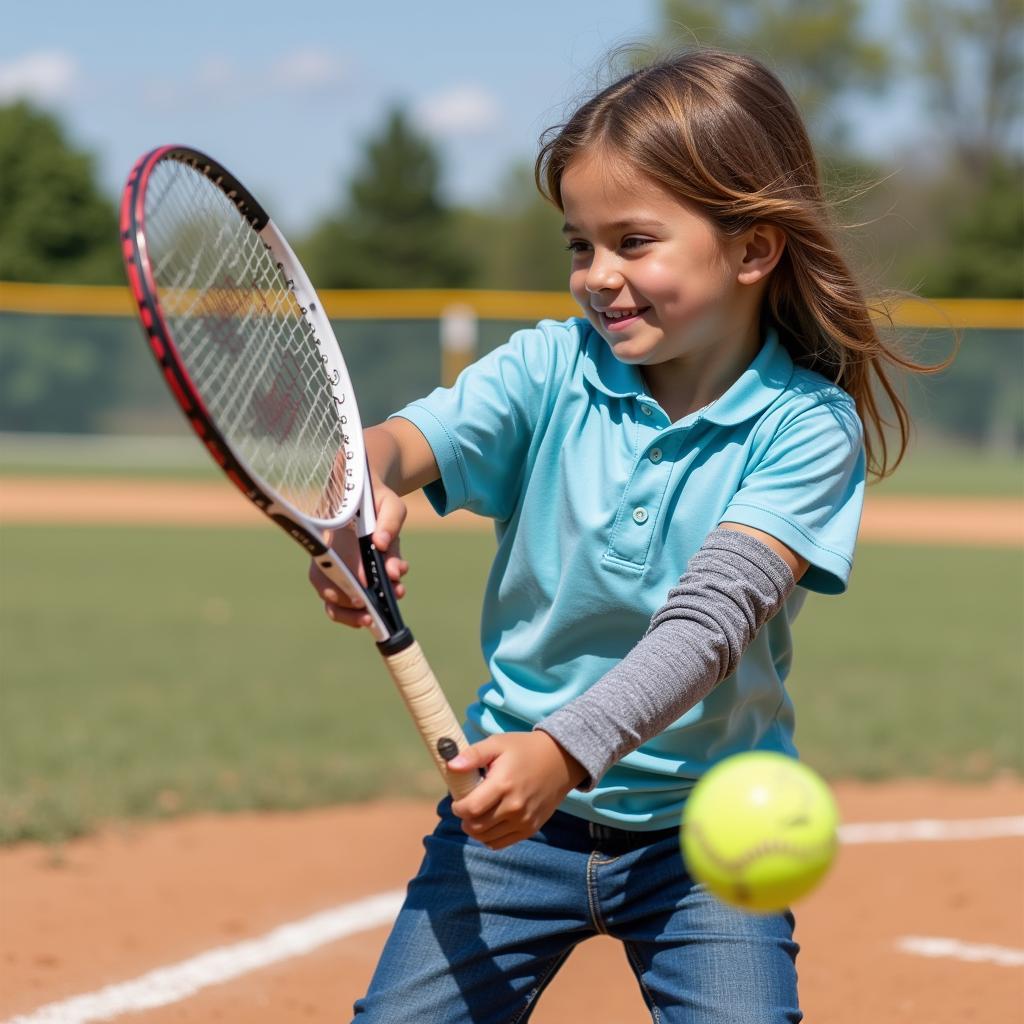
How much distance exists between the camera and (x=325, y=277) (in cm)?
3903

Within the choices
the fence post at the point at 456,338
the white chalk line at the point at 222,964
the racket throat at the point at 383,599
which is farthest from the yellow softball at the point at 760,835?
the fence post at the point at 456,338

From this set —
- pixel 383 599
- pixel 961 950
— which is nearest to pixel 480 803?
pixel 383 599

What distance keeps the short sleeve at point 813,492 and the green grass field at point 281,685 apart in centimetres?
→ 284

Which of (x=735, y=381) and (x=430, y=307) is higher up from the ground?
(x=735, y=381)

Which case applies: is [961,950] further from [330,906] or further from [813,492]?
[813,492]

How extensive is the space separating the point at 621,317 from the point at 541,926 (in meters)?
1.02

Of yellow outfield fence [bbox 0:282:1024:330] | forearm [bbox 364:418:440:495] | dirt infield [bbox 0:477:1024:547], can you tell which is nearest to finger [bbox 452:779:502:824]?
forearm [bbox 364:418:440:495]

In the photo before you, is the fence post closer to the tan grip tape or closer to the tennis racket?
the tennis racket

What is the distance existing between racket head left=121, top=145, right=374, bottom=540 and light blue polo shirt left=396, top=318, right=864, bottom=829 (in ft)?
0.62

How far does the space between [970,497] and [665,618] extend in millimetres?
16356

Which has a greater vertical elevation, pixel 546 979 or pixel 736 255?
pixel 736 255

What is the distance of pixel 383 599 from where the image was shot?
2297mm

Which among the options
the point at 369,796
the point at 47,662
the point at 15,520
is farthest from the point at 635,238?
the point at 15,520

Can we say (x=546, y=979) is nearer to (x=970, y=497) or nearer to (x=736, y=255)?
(x=736, y=255)
